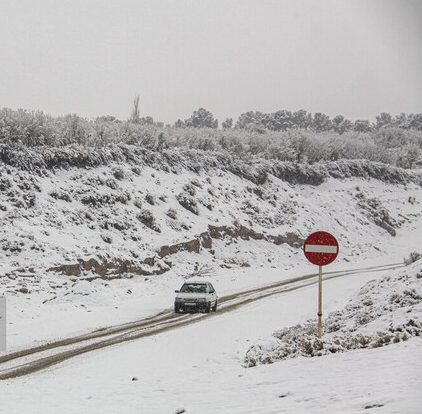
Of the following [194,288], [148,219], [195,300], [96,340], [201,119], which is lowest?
[96,340]

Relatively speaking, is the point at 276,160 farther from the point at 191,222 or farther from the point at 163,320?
the point at 163,320

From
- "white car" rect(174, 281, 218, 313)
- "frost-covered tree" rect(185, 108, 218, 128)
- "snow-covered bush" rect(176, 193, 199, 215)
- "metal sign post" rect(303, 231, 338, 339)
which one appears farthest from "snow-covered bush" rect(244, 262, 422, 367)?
"frost-covered tree" rect(185, 108, 218, 128)

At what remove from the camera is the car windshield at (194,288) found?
2375cm

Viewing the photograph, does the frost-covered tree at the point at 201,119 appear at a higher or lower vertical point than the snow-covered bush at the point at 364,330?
higher

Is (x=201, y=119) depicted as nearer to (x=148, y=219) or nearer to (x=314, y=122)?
(x=314, y=122)

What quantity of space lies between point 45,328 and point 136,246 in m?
15.6

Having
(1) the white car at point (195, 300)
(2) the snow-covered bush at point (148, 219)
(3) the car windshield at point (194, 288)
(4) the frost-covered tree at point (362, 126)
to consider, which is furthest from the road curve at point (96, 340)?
(4) the frost-covered tree at point (362, 126)

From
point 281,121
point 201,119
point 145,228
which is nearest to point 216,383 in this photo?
point 145,228

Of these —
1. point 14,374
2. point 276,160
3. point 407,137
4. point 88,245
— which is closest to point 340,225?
point 276,160

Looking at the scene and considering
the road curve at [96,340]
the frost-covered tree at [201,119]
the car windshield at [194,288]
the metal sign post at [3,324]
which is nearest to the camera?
the road curve at [96,340]

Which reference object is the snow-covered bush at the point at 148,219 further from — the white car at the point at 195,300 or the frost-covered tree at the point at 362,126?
the frost-covered tree at the point at 362,126

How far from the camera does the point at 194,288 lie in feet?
78.4

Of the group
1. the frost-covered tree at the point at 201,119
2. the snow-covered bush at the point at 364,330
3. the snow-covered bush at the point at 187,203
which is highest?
the frost-covered tree at the point at 201,119

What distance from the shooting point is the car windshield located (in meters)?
23.8
